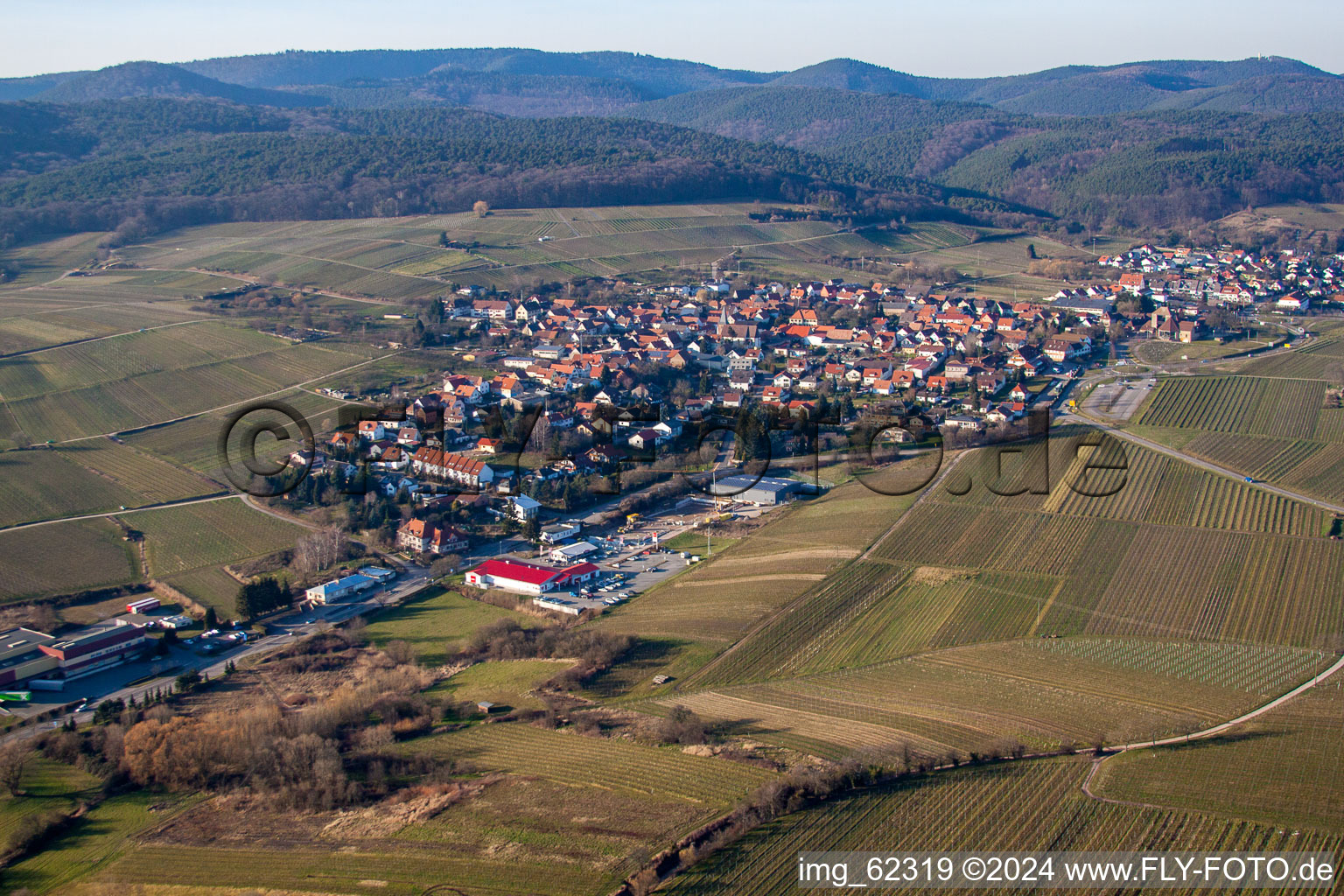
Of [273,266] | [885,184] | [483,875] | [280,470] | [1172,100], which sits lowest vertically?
[483,875]

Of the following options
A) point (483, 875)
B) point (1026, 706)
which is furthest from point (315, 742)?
point (1026, 706)

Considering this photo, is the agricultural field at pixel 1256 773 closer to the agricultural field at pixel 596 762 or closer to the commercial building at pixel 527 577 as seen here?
the agricultural field at pixel 596 762

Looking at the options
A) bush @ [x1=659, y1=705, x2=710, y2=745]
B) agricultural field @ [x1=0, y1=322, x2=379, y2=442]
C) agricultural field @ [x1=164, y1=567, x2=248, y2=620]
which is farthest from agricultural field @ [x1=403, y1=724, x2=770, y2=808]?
agricultural field @ [x1=0, y1=322, x2=379, y2=442]

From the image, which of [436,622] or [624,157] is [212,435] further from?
[624,157]

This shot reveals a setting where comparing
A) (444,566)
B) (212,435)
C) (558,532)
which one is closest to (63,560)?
(444,566)

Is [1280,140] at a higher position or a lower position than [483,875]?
higher

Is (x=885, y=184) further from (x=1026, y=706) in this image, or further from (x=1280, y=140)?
(x=1026, y=706)
